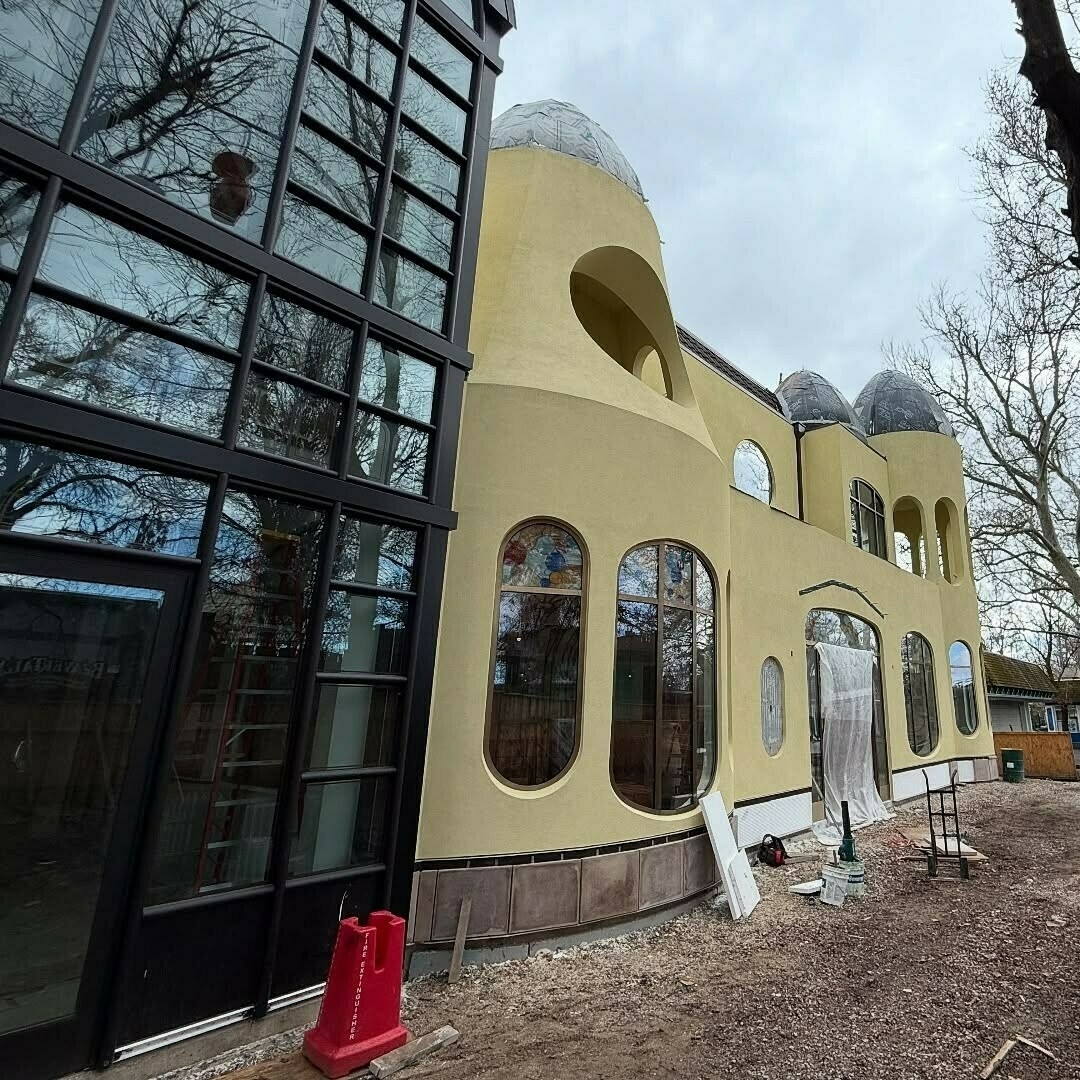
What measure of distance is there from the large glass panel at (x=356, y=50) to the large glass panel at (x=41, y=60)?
1.70 m

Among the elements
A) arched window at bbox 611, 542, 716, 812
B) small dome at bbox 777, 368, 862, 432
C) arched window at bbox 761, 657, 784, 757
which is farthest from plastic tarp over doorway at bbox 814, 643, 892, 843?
small dome at bbox 777, 368, 862, 432

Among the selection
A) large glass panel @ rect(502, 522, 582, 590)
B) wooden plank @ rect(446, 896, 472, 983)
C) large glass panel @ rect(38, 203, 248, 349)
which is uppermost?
large glass panel @ rect(38, 203, 248, 349)

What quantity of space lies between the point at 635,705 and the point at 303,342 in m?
4.24

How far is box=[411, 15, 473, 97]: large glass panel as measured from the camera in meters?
5.23

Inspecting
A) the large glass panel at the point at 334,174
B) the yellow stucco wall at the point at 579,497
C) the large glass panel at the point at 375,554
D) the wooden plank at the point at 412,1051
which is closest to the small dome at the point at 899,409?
the yellow stucco wall at the point at 579,497

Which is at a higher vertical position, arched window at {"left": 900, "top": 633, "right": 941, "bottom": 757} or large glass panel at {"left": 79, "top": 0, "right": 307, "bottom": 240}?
large glass panel at {"left": 79, "top": 0, "right": 307, "bottom": 240}

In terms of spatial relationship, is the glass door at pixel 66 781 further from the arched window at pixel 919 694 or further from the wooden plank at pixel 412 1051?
the arched window at pixel 919 694

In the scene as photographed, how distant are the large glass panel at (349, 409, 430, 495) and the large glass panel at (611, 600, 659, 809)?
7.76 feet

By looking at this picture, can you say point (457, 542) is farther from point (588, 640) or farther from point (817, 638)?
point (817, 638)

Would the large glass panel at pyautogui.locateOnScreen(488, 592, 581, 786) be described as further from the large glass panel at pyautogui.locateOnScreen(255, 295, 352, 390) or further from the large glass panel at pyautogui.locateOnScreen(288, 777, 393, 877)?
the large glass panel at pyautogui.locateOnScreen(255, 295, 352, 390)

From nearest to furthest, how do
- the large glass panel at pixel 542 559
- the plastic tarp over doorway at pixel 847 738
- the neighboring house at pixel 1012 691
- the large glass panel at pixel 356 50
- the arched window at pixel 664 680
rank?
the large glass panel at pixel 356 50
the large glass panel at pixel 542 559
the arched window at pixel 664 680
the plastic tarp over doorway at pixel 847 738
the neighboring house at pixel 1012 691

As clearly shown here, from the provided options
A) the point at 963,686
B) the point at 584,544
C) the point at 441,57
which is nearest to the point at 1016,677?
the point at 963,686

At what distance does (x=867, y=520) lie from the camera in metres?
13.7

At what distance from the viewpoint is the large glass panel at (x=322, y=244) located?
4191 millimetres
